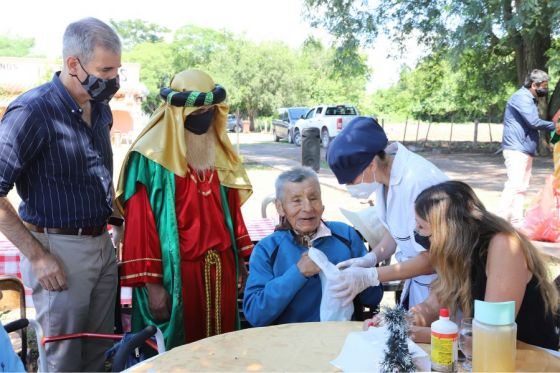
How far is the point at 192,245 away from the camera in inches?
112

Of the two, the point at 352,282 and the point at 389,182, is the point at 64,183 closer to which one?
the point at 352,282

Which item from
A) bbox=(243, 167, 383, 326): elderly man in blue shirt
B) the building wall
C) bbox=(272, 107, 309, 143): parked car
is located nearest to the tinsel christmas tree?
bbox=(243, 167, 383, 326): elderly man in blue shirt

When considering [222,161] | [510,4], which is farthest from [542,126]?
[510,4]

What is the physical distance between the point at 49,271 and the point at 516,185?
19.1 ft

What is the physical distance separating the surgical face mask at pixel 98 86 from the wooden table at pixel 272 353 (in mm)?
1264

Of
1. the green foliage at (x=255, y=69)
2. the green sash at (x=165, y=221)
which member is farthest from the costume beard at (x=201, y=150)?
the green foliage at (x=255, y=69)

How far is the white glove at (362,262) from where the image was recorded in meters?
2.61

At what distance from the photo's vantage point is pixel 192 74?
2918mm

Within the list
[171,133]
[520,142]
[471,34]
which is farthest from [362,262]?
[471,34]

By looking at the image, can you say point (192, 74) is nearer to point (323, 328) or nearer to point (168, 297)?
point (168, 297)

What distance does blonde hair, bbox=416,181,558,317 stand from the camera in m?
2.11

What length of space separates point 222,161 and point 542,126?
4926 mm

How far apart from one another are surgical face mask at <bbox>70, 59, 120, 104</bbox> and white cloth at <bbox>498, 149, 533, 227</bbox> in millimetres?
5541

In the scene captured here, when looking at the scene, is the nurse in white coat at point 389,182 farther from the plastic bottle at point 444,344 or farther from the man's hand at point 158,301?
the man's hand at point 158,301
